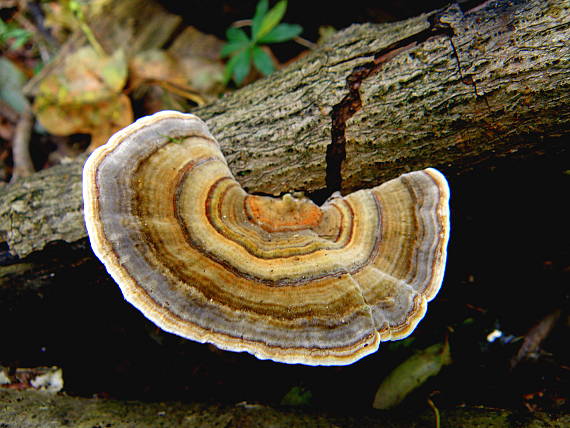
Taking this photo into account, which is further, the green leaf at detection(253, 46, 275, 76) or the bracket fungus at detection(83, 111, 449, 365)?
the green leaf at detection(253, 46, 275, 76)

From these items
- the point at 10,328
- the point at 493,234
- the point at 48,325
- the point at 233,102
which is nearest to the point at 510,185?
the point at 493,234

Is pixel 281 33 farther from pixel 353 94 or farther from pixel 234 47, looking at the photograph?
pixel 353 94

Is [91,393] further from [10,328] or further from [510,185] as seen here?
[510,185]

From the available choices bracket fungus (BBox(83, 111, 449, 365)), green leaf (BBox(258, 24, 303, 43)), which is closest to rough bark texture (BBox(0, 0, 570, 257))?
bracket fungus (BBox(83, 111, 449, 365))

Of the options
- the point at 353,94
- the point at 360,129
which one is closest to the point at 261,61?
the point at 353,94

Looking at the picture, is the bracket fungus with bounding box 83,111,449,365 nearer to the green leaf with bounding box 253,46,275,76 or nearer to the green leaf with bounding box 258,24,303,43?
the green leaf with bounding box 253,46,275,76

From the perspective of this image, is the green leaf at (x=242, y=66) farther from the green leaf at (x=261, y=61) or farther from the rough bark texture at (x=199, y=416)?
the rough bark texture at (x=199, y=416)

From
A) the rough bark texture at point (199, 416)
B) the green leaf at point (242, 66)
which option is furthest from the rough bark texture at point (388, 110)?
the green leaf at point (242, 66)
